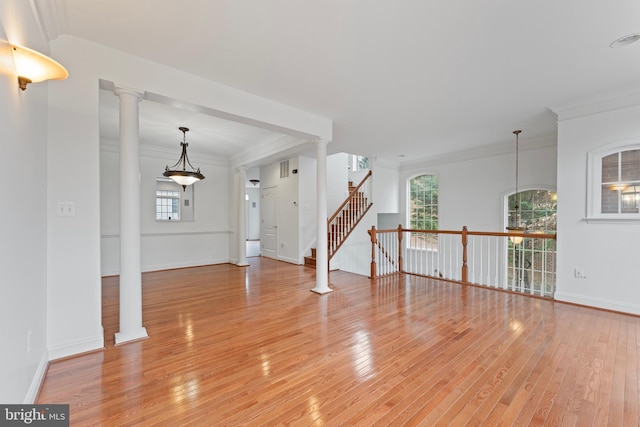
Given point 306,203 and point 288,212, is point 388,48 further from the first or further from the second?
point 288,212

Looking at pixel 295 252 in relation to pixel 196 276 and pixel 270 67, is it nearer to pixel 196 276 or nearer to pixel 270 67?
pixel 196 276

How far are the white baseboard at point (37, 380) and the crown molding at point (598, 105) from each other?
20.9 feet

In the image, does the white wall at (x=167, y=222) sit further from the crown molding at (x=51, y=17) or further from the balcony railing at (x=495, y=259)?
the balcony railing at (x=495, y=259)

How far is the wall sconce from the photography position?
1.59m

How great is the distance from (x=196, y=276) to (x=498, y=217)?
6944 millimetres

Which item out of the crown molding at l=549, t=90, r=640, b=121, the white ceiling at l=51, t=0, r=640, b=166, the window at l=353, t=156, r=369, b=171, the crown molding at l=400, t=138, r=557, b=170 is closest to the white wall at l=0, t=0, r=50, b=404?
the white ceiling at l=51, t=0, r=640, b=166

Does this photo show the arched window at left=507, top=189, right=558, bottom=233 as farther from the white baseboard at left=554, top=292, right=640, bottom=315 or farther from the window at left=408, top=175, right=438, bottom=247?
the white baseboard at left=554, top=292, right=640, bottom=315

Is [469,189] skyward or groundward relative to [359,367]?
skyward

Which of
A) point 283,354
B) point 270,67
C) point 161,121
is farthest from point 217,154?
point 283,354

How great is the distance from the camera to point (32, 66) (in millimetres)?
1656

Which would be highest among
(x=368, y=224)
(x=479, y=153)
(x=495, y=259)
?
(x=479, y=153)

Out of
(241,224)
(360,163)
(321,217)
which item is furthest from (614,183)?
(360,163)

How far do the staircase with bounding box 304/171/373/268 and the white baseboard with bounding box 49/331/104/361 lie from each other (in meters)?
4.47

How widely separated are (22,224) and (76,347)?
54.9 inches
